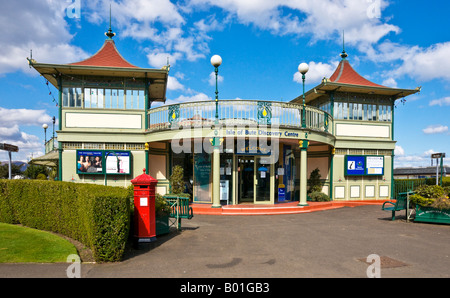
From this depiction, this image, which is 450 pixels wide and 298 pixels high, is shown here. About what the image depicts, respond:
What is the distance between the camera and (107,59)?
16.5 m

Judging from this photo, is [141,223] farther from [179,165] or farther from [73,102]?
[73,102]

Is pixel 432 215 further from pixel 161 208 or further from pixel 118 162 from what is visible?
pixel 118 162

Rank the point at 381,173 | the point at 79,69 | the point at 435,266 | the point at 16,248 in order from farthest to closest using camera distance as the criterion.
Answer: the point at 381,173 < the point at 79,69 < the point at 16,248 < the point at 435,266

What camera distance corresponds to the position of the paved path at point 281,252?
17.2 ft

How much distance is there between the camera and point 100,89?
15750mm

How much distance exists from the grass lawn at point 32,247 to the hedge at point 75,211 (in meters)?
0.43

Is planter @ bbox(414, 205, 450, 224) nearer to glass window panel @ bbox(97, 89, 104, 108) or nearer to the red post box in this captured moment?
the red post box

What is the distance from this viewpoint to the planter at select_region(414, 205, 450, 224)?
392 inches

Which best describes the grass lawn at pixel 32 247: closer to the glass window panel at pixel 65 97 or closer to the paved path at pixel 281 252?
the paved path at pixel 281 252

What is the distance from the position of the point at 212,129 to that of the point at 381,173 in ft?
38.4

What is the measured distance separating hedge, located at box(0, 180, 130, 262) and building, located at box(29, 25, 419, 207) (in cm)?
524

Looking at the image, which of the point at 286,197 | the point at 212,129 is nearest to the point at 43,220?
the point at 212,129

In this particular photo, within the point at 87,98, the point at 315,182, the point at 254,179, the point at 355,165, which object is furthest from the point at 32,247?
the point at 355,165

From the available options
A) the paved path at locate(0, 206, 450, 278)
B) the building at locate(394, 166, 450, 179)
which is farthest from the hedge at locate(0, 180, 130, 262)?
the building at locate(394, 166, 450, 179)
